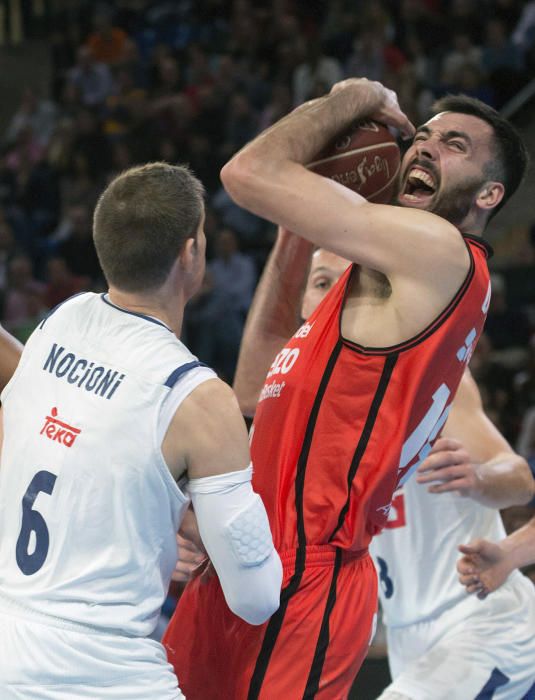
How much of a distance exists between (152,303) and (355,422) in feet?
2.16

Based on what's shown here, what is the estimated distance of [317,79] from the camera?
11.6 metres

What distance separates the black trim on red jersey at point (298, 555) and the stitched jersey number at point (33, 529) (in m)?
0.67

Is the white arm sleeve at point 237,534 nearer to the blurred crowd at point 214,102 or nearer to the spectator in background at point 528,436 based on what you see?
the spectator in background at point 528,436

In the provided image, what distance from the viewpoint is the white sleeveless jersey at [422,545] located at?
4168 millimetres

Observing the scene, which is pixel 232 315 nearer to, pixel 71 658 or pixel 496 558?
pixel 496 558

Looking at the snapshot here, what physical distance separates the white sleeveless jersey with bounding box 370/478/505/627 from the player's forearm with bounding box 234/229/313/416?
2.38 ft

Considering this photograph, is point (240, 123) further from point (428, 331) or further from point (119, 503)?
point (119, 503)

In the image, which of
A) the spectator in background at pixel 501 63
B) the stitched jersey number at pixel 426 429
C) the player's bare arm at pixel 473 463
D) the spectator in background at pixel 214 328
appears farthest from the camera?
the spectator in background at pixel 501 63

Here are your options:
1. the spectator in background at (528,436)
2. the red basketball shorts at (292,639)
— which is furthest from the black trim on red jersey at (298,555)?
the spectator in background at (528,436)

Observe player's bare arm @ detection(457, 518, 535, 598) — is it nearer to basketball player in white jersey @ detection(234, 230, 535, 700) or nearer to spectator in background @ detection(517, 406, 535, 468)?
basketball player in white jersey @ detection(234, 230, 535, 700)

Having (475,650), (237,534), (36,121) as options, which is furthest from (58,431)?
(36,121)

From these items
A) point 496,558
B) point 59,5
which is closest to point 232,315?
point 496,558

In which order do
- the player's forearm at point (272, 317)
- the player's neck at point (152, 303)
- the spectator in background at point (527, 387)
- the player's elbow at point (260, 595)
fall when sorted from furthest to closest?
1. the spectator in background at point (527, 387)
2. the player's forearm at point (272, 317)
3. the player's neck at point (152, 303)
4. the player's elbow at point (260, 595)

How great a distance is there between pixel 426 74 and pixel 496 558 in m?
8.42
